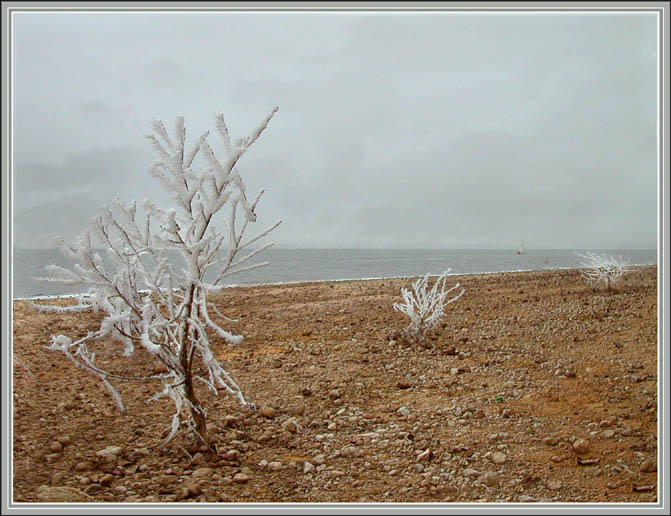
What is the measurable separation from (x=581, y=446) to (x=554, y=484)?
27 centimetres

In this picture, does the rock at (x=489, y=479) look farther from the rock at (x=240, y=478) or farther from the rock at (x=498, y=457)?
the rock at (x=240, y=478)

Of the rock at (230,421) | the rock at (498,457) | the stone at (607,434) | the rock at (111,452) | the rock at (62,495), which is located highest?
the rock at (230,421)

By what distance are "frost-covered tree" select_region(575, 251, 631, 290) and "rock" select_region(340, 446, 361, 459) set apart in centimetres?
355

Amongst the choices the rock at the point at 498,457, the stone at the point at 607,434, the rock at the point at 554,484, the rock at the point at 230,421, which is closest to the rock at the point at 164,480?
the rock at the point at 230,421

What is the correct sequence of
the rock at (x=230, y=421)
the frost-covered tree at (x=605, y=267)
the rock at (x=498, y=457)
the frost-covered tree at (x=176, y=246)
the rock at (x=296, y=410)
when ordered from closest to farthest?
1. the frost-covered tree at (x=176, y=246)
2. the rock at (x=498, y=457)
3. the rock at (x=230, y=421)
4. the rock at (x=296, y=410)
5. the frost-covered tree at (x=605, y=267)

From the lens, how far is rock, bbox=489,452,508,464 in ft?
6.28

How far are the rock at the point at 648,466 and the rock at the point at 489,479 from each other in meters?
0.66

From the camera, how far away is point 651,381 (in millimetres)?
2609

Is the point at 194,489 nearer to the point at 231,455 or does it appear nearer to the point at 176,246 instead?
the point at 231,455

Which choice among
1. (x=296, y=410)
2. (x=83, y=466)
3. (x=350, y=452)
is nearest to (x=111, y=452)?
(x=83, y=466)

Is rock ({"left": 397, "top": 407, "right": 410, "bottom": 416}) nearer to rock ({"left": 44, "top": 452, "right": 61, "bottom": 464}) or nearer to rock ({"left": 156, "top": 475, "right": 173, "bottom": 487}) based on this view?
rock ({"left": 156, "top": 475, "right": 173, "bottom": 487})

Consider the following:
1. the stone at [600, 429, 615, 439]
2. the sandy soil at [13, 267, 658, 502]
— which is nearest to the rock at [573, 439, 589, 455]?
the sandy soil at [13, 267, 658, 502]

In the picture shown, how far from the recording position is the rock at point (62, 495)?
1709mm

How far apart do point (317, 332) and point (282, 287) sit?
5.00 feet
